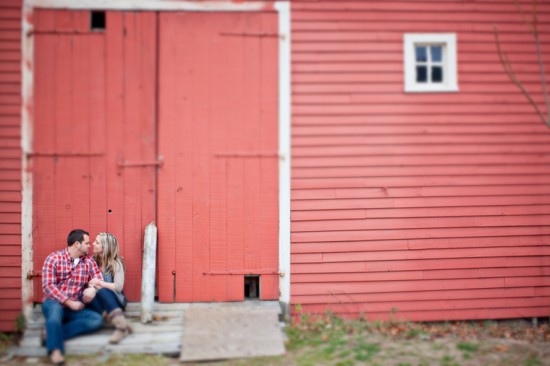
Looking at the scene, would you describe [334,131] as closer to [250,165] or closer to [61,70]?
[250,165]

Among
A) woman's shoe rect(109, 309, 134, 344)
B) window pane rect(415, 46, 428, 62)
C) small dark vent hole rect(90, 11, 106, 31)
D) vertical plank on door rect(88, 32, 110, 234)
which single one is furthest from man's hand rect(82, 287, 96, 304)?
window pane rect(415, 46, 428, 62)

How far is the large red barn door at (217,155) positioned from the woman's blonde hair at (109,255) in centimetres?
52

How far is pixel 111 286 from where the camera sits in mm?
5910

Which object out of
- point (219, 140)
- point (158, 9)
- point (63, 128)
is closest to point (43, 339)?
point (63, 128)

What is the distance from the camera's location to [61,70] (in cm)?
632

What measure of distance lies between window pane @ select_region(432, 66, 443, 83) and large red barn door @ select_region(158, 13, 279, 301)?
2013 millimetres

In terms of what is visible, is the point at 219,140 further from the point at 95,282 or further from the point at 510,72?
the point at 510,72

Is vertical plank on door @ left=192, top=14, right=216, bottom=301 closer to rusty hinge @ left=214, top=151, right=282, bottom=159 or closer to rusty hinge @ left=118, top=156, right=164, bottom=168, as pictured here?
rusty hinge @ left=214, top=151, right=282, bottom=159

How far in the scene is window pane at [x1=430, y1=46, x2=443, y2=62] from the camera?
22.1ft

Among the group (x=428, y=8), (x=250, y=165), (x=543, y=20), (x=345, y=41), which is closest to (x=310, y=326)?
(x=250, y=165)

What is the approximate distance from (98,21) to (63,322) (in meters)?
3.55

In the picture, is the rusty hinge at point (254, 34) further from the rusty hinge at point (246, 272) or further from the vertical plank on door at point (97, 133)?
the rusty hinge at point (246, 272)

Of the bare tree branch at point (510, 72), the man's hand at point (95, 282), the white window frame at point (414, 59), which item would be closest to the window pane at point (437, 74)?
the white window frame at point (414, 59)

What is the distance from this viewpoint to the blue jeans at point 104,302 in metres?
5.88
